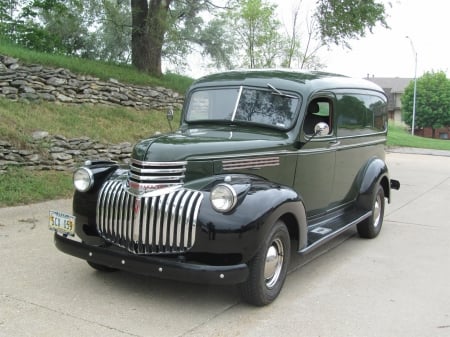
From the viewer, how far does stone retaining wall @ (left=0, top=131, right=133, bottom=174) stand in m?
8.53

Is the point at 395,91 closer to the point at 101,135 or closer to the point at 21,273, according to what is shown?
the point at 101,135

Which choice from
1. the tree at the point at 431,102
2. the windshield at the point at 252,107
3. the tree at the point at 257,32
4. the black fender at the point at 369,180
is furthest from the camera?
the tree at the point at 431,102

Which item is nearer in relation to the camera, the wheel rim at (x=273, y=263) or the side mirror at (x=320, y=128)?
the wheel rim at (x=273, y=263)

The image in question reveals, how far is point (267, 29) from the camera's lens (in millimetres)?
19562

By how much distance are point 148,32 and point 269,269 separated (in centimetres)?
1094

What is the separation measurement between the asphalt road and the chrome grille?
54cm

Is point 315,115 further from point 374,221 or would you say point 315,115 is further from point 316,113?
point 374,221

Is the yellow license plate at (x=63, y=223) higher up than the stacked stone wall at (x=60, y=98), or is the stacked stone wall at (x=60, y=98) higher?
the stacked stone wall at (x=60, y=98)

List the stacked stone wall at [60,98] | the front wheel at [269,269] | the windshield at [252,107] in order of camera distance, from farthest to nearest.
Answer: the stacked stone wall at [60,98], the windshield at [252,107], the front wheel at [269,269]

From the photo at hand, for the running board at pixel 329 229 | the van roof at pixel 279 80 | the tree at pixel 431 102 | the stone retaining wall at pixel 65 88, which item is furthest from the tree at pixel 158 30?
the tree at pixel 431 102

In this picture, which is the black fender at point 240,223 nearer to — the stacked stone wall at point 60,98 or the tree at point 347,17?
the stacked stone wall at point 60,98

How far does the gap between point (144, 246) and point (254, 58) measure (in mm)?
16761

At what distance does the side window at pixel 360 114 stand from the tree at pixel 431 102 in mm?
62494

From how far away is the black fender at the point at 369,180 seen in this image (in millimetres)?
6543
